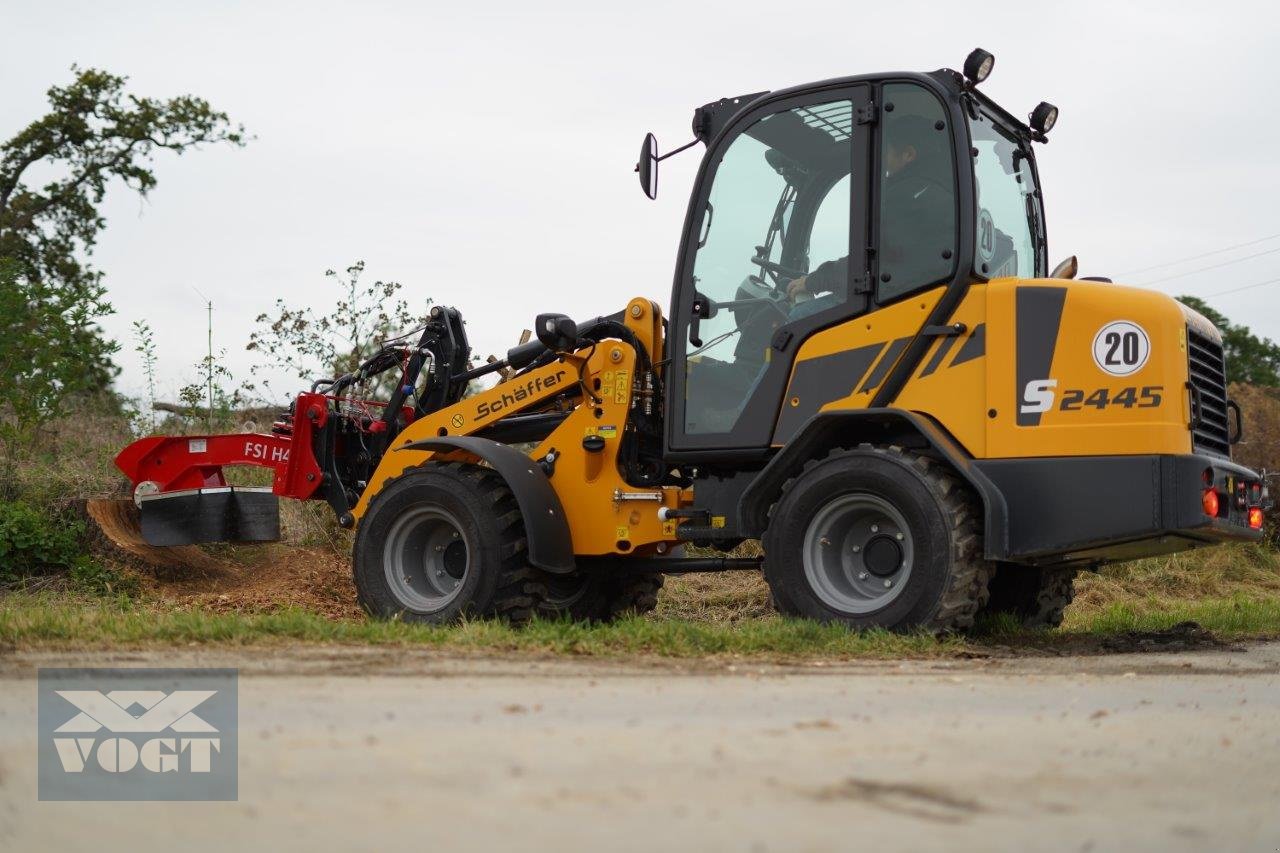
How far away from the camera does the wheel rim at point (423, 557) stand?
8656mm

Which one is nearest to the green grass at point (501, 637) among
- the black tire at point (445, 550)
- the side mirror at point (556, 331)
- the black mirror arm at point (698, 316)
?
the black tire at point (445, 550)

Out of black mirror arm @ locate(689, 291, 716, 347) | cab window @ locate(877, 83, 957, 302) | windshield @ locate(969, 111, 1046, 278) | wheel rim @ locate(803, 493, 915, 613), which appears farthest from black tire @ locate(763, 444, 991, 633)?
windshield @ locate(969, 111, 1046, 278)

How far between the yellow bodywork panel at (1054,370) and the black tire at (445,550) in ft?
8.13

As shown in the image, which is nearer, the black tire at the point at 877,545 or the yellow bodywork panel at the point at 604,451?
the black tire at the point at 877,545

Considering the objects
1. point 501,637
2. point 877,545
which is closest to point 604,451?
point 877,545

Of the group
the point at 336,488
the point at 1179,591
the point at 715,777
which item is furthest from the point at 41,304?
the point at 715,777

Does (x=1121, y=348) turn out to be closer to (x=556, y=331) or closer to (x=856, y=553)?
(x=856, y=553)

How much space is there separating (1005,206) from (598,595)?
3.59 m

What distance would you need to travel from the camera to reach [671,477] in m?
8.70

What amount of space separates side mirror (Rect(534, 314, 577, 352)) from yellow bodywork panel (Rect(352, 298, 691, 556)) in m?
0.13

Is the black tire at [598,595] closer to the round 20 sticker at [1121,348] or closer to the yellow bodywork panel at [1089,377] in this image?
the yellow bodywork panel at [1089,377]

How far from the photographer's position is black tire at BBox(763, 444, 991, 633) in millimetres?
6824

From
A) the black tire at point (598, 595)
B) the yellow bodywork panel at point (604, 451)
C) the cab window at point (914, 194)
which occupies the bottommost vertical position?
the black tire at point (598, 595)

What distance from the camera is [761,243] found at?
816 centimetres
